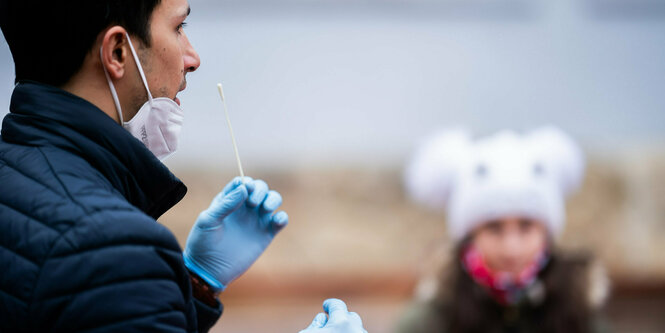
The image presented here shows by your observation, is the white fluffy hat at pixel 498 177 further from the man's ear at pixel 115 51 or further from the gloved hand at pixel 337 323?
the man's ear at pixel 115 51

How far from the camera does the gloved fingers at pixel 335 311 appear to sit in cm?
110

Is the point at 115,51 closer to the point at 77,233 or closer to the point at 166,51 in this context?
the point at 166,51

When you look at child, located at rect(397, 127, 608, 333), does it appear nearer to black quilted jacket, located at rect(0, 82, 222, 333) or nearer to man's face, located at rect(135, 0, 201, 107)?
man's face, located at rect(135, 0, 201, 107)

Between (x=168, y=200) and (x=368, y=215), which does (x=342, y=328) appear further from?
(x=368, y=215)

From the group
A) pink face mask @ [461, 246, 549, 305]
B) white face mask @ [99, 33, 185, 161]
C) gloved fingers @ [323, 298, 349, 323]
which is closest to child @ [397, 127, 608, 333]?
pink face mask @ [461, 246, 549, 305]

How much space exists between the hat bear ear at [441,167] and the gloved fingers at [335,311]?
162cm

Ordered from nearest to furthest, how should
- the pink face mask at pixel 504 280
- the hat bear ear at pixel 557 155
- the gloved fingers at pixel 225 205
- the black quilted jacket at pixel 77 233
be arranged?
1. the black quilted jacket at pixel 77 233
2. the gloved fingers at pixel 225 205
3. the pink face mask at pixel 504 280
4. the hat bear ear at pixel 557 155

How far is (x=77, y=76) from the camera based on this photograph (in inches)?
40.8

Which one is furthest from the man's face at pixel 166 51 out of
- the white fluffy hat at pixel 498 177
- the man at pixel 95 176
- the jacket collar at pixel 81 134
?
the white fluffy hat at pixel 498 177

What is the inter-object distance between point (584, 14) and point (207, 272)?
3.65 metres

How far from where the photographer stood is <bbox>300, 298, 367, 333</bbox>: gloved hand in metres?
1.07

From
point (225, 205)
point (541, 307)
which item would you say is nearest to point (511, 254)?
point (541, 307)

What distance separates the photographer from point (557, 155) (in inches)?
105

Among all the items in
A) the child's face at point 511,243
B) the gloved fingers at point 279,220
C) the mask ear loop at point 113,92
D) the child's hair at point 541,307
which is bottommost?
the child's hair at point 541,307
